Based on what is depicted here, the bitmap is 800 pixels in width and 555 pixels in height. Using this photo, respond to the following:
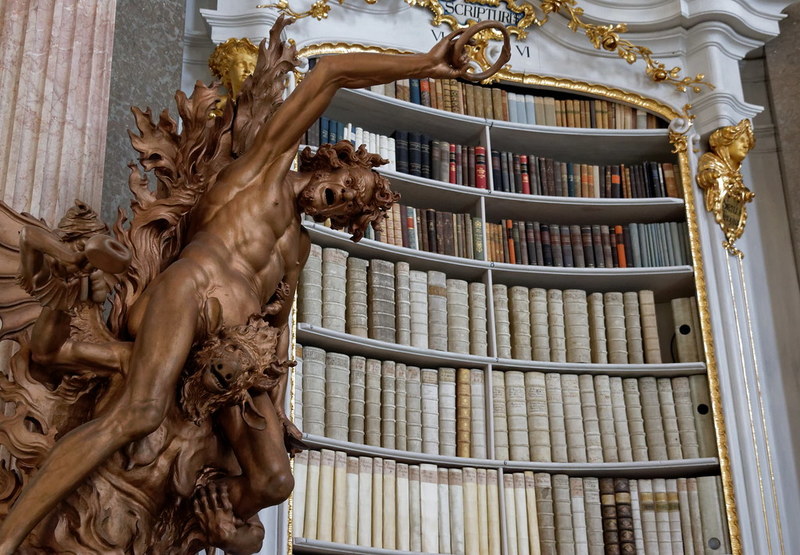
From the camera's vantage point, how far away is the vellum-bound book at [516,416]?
3.72m

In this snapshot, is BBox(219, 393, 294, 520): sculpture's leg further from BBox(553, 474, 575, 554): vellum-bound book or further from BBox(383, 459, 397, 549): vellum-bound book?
BBox(553, 474, 575, 554): vellum-bound book

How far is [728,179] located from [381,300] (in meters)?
1.39

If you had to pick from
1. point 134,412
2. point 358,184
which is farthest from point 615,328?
point 134,412

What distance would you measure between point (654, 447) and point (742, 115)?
1.31 meters

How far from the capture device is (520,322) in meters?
3.91

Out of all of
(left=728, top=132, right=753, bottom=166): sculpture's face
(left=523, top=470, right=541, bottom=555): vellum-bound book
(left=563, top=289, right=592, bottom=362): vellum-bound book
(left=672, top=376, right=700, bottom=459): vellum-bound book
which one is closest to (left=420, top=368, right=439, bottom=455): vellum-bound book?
(left=523, top=470, right=541, bottom=555): vellum-bound book

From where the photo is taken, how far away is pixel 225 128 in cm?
251

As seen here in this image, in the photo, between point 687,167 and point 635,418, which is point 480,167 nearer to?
point 687,167

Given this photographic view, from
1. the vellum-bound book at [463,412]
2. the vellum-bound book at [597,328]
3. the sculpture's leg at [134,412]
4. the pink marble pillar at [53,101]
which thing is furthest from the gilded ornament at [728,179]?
the sculpture's leg at [134,412]

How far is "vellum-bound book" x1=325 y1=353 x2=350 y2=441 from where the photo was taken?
3457 mm

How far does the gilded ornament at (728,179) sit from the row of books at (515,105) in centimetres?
A: 26

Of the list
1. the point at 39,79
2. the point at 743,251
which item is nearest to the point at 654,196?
the point at 743,251

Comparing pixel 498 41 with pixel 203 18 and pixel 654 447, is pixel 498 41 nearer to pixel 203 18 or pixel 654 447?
pixel 203 18

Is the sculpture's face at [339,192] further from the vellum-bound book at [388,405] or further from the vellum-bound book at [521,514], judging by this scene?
the vellum-bound book at [521,514]
